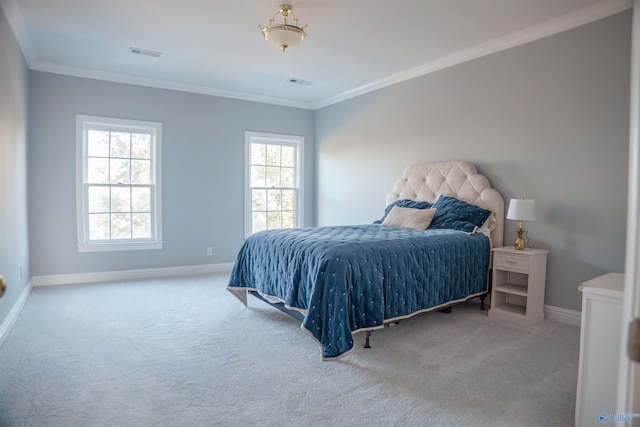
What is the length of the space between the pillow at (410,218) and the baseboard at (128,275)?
2.79m

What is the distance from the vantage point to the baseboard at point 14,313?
3.04m

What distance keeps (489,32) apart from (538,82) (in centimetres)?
68

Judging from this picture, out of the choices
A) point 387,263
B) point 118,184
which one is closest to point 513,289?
point 387,263

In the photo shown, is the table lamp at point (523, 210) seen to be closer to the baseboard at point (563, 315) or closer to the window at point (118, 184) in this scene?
the baseboard at point (563, 315)

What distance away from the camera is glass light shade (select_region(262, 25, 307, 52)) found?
10.3ft

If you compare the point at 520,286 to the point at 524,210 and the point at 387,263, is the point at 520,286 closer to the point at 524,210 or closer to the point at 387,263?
the point at 524,210

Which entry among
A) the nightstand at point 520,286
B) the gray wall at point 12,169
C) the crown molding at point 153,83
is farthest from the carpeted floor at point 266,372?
the crown molding at point 153,83

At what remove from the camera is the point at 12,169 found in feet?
11.9

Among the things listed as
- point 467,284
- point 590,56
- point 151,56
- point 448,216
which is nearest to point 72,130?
point 151,56

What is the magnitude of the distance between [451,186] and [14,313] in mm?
4488

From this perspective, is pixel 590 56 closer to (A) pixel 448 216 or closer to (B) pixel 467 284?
(A) pixel 448 216

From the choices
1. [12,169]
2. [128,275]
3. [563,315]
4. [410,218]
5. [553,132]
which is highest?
[553,132]

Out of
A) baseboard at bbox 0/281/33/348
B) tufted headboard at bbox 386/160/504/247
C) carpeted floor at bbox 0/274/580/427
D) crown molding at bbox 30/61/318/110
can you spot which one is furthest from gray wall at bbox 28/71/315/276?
tufted headboard at bbox 386/160/504/247

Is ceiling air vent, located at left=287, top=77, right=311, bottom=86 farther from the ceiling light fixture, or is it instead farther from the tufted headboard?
the ceiling light fixture
